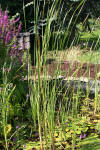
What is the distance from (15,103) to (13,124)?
0.23 metres

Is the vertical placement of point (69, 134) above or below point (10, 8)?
below

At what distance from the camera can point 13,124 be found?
216cm

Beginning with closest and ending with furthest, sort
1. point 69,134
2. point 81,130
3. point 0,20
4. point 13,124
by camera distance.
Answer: point 69,134
point 81,130
point 13,124
point 0,20

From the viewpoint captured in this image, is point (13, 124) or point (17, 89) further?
point (17, 89)

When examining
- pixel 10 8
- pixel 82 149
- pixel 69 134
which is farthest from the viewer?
pixel 10 8

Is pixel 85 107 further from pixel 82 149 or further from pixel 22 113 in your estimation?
pixel 82 149

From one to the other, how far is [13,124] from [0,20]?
1.24 metres

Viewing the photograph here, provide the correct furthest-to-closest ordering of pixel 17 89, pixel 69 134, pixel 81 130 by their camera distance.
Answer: pixel 17 89 → pixel 81 130 → pixel 69 134

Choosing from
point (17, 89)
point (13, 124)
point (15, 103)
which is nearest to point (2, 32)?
point (17, 89)

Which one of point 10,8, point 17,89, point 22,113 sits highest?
point 10,8

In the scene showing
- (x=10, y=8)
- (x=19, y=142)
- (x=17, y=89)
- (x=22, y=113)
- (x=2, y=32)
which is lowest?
(x=19, y=142)

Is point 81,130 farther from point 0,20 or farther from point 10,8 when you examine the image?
point 10,8

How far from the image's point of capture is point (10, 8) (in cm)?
760

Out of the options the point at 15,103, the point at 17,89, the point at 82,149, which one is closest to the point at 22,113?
the point at 15,103
